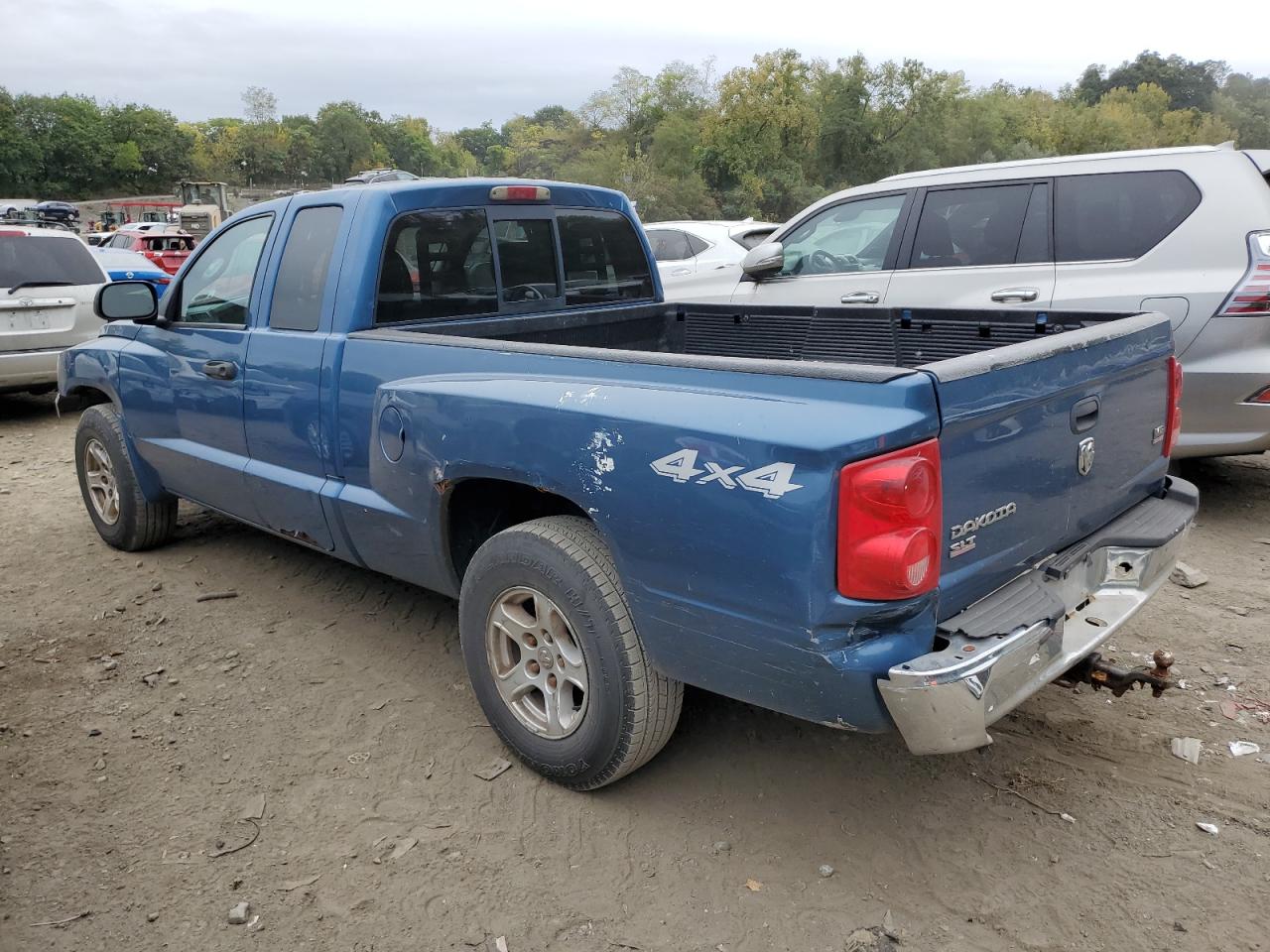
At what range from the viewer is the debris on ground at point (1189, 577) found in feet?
14.6

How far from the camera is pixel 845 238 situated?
652 centimetres

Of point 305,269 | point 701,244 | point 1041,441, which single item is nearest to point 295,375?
point 305,269

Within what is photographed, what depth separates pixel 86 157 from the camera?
289 ft

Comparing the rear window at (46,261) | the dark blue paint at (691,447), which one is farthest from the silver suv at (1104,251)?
the rear window at (46,261)

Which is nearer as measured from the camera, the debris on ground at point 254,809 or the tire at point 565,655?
the tire at point 565,655

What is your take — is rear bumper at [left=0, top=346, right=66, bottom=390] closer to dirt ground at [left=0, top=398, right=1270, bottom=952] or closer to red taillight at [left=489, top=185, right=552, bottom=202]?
dirt ground at [left=0, top=398, right=1270, bottom=952]

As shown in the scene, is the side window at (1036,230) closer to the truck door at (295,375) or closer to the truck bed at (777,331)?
the truck bed at (777,331)

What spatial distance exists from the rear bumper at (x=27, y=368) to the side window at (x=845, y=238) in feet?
21.8

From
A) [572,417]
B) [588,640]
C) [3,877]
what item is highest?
[572,417]

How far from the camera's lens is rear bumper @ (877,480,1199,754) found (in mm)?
2184

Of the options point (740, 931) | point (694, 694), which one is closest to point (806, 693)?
point (740, 931)

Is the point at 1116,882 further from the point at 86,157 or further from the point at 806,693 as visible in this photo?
the point at 86,157

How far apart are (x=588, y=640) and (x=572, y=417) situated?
64cm

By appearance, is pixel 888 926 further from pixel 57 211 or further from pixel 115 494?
pixel 57 211
